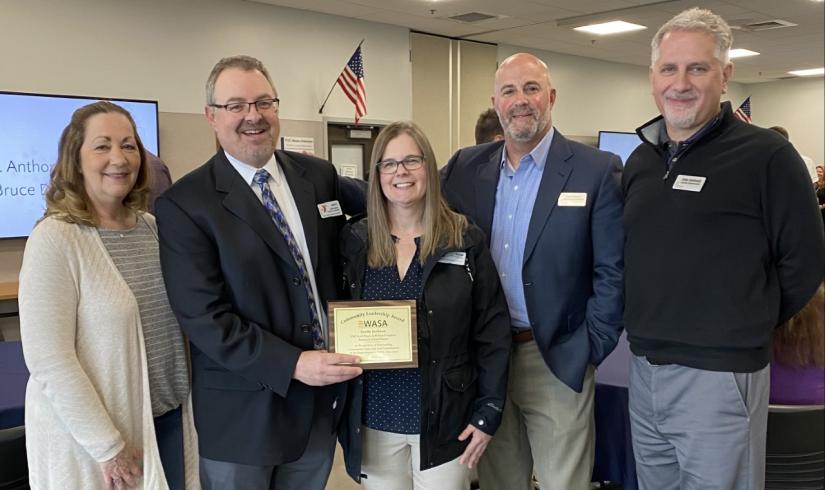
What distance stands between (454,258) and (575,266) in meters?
0.43

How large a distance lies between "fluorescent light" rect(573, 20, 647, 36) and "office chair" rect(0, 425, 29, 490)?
733cm

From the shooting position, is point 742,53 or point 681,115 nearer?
point 681,115

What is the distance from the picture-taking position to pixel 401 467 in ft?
6.30

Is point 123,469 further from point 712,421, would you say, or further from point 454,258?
point 712,421

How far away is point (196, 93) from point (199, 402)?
466 cm

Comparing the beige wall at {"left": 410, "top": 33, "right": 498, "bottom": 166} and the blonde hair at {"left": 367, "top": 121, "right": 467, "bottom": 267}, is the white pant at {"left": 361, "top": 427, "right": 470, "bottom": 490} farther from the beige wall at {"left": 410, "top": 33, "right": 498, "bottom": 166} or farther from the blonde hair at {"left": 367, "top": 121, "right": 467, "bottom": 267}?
the beige wall at {"left": 410, "top": 33, "right": 498, "bottom": 166}

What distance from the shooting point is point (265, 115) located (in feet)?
6.18

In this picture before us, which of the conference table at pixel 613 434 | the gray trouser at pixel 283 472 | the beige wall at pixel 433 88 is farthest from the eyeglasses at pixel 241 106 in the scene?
the beige wall at pixel 433 88

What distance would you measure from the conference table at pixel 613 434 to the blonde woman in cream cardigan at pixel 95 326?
1.48 metres

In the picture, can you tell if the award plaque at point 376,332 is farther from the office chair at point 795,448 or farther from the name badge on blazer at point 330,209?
the office chair at point 795,448

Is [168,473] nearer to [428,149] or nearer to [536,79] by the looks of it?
[428,149]

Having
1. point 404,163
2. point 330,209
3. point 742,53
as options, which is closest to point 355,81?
point 330,209

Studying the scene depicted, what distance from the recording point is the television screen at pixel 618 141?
10102 mm

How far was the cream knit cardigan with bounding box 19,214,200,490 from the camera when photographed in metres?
1.59
